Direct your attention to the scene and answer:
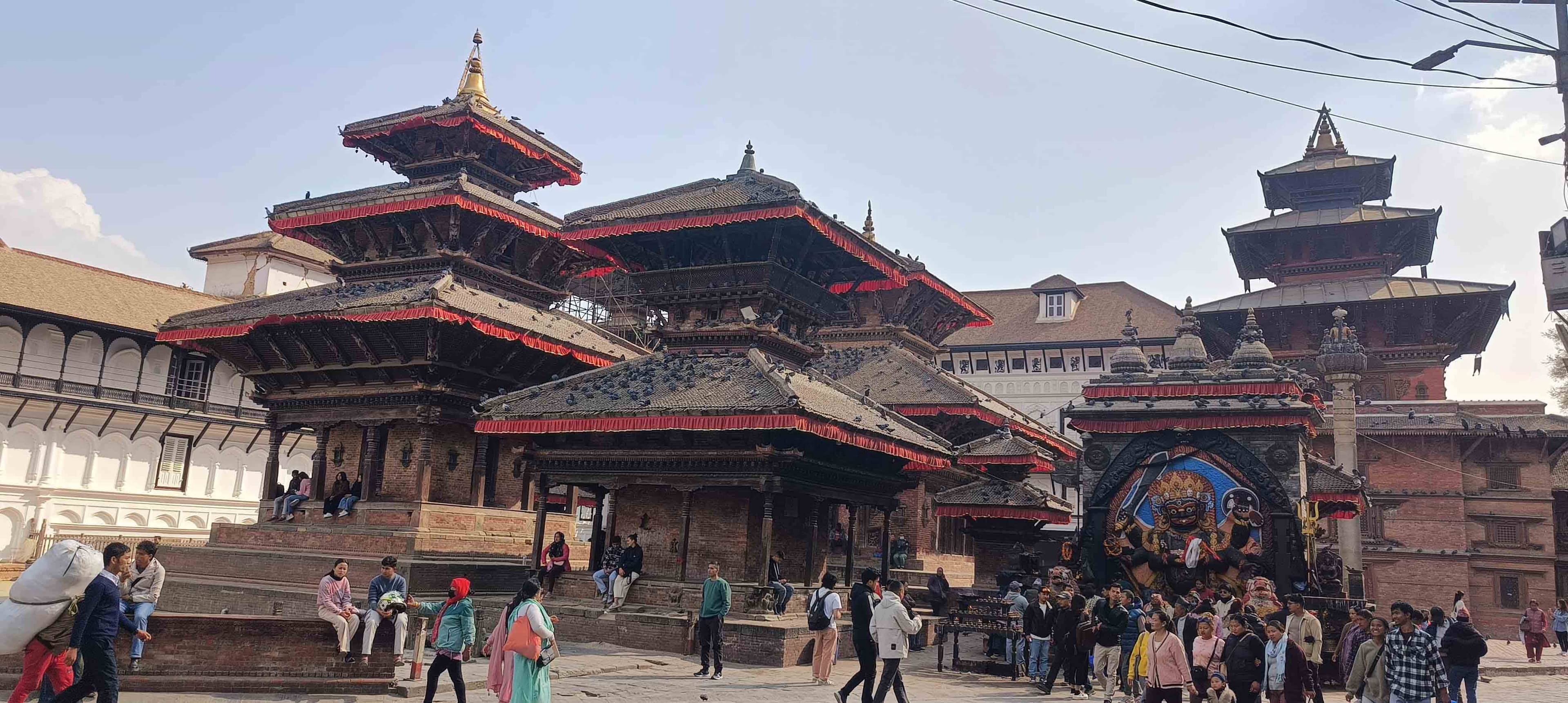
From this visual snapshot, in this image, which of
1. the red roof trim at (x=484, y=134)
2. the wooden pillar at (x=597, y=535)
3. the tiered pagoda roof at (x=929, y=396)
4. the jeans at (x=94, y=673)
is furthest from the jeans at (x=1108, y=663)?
the red roof trim at (x=484, y=134)

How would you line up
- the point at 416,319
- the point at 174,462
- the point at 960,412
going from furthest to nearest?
the point at 174,462 < the point at 960,412 < the point at 416,319

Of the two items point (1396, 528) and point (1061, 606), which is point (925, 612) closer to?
point (1061, 606)

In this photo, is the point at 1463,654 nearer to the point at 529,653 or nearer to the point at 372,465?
the point at 529,653

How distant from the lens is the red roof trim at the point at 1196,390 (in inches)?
735

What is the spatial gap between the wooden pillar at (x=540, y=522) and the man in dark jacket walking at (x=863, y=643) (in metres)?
9.57

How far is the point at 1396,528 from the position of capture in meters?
31.5

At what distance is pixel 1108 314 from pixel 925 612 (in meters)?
28.9

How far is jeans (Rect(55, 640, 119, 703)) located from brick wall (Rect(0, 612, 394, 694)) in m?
3.68

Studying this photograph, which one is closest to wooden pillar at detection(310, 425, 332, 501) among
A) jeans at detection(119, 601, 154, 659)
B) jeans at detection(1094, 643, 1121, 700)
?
jeans at detection(119, 601, 154, 659)

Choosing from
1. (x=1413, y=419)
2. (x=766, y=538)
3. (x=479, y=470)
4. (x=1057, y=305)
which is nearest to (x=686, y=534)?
(x=766, y=538)

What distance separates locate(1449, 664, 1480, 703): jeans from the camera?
12820 millimetres

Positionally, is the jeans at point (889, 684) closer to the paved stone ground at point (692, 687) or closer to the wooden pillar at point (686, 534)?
the paved stone ground at point (692, 687)

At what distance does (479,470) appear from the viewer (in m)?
25.1

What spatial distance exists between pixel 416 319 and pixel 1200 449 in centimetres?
1615
